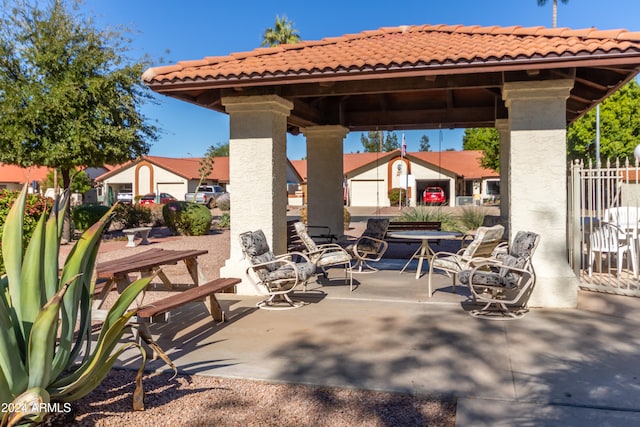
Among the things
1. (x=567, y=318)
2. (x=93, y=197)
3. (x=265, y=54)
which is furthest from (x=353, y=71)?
(x=93, y=197)

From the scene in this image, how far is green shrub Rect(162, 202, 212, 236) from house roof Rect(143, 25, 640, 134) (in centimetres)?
879

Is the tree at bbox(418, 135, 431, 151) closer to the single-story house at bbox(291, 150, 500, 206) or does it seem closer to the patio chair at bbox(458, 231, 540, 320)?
the single-story house at bbox(291, 150, 500, 206)

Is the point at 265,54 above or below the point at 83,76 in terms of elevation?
below

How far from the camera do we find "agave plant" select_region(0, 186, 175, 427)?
299 centimetres

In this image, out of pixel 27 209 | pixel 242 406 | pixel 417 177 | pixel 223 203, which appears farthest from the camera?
pixel 417 177

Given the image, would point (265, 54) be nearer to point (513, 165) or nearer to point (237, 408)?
point (513, 165)

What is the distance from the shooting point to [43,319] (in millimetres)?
2969

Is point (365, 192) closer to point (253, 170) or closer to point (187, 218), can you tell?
point (187, 218)

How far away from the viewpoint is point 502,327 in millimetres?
5988

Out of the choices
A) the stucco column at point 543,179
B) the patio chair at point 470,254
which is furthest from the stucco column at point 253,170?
the stucco column at point 543,179

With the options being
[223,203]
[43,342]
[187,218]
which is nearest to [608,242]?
[43,342]

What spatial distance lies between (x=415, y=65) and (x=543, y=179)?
2.28 meters

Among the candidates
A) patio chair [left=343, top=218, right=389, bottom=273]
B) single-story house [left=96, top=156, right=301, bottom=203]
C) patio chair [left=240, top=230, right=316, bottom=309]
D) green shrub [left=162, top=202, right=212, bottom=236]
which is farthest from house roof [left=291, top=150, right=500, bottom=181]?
patio chair [left=240, top=230, right=316, bottom=309]

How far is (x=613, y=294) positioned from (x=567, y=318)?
142 centimetres
